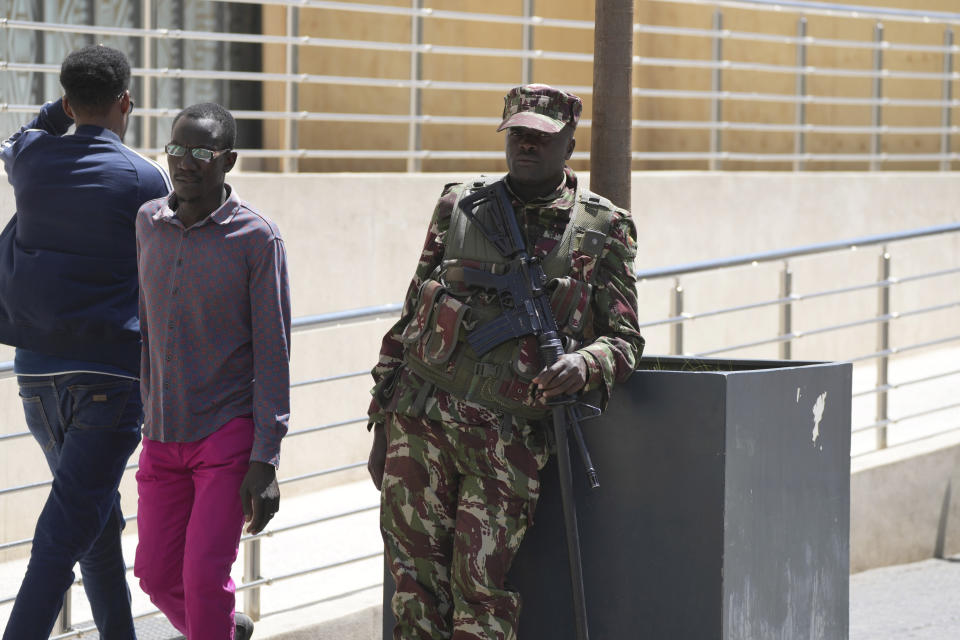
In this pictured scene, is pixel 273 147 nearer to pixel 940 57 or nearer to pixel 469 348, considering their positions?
pixel 469 348

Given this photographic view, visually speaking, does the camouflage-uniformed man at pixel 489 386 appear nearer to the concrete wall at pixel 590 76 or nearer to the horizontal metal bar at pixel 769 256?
the horizontal metal bar at pixel 769 256

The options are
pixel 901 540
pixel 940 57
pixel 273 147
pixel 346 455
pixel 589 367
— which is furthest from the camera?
pixel 940 57

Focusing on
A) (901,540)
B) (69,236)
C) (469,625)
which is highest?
(69,236)

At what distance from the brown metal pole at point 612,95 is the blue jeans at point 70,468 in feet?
5.81

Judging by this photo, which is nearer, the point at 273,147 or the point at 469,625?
the point at 469,625

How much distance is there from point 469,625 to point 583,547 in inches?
17.7

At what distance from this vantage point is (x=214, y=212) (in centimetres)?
376

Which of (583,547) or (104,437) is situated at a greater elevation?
(104,437)

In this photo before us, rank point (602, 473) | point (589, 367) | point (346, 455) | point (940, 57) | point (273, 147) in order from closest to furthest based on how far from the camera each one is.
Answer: point (589, 367), point (602, 473), point (346, 455), point (273, 147), point (940, 57)

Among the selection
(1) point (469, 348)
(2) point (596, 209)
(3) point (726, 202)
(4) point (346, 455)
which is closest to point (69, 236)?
(1) point (469, 348)

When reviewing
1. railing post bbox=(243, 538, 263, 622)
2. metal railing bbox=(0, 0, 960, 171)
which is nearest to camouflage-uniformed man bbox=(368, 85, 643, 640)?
railing post bbox=(243, 538, 263, 622)

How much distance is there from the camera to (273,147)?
9383 millimetres

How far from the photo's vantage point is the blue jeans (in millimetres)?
3859

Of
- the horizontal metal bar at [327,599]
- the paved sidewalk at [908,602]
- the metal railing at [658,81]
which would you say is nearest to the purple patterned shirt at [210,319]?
the horizontal metal bar at [327,599]
